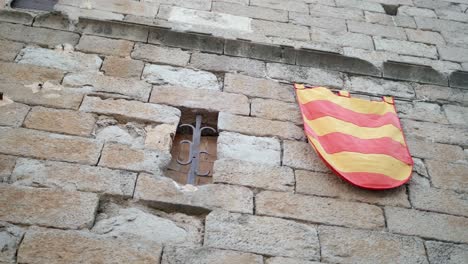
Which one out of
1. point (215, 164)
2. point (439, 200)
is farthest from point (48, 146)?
point (439, 200)

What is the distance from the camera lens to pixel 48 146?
2.52 meters

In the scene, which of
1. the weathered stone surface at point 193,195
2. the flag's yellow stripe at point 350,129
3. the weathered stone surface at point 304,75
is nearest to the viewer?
the weathered stone surface at point 193,195

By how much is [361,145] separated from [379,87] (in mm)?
842

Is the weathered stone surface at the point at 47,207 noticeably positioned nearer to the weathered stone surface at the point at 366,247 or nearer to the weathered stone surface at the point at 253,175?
the weathered stone surface at the point at 253,175

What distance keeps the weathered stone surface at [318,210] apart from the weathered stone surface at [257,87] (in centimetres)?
90

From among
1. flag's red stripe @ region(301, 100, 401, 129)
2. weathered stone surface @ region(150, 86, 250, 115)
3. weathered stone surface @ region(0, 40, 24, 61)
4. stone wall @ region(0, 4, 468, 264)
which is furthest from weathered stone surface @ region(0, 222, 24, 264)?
flag's red stripe @ region(301, 100, 401, 129)

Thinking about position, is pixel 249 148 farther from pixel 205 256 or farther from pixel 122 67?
pixel 122 67

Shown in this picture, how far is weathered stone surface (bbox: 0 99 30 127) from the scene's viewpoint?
2611 millimetres

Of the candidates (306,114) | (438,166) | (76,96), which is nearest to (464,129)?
(438,166)

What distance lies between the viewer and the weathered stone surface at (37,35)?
322cm

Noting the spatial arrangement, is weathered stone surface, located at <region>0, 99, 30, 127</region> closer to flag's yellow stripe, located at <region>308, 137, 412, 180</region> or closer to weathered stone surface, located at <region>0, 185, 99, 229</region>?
weathered stone surface, located at <region>0, 185, 99, 229</region>

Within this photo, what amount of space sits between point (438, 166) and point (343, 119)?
2.35 ft

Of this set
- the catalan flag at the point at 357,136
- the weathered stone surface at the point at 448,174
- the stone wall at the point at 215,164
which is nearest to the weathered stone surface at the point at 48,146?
the stone wall at the point at 215,164

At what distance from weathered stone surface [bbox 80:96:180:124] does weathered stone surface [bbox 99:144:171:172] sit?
0.91ft
